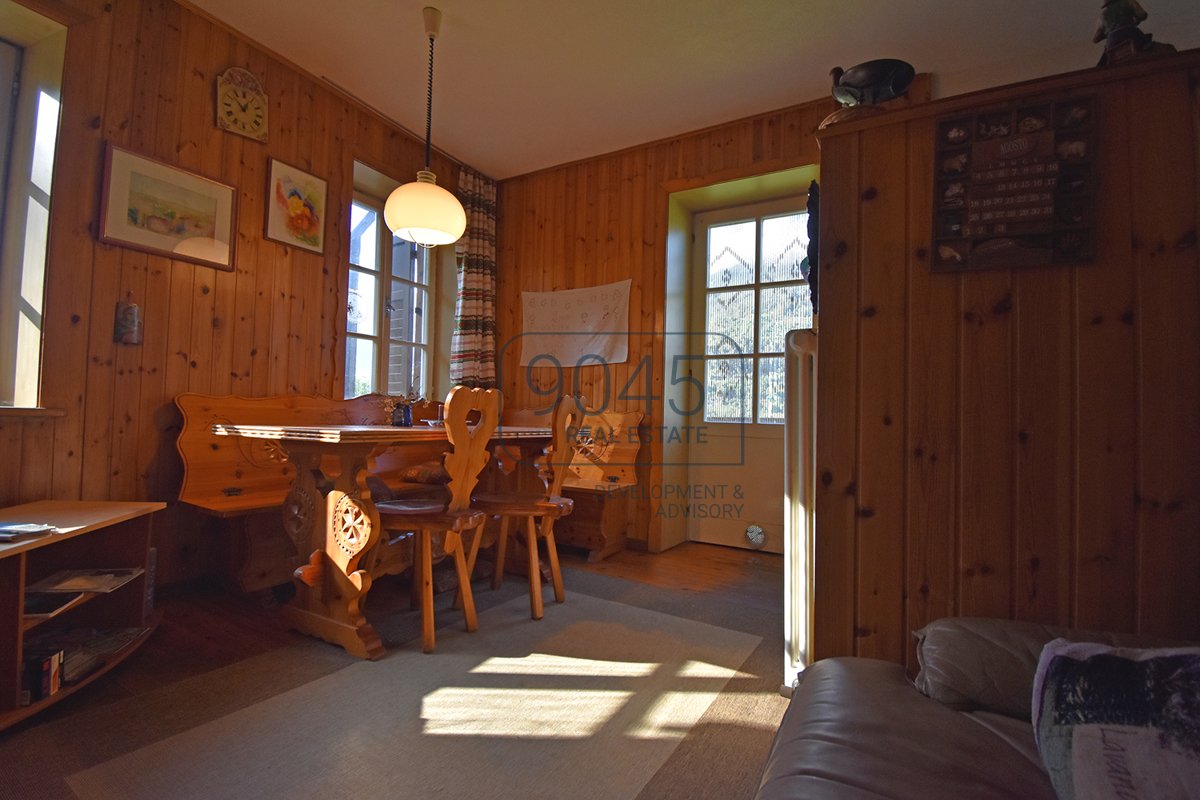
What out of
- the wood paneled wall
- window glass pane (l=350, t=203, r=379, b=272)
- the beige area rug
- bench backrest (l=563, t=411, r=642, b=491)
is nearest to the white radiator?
the beige area rug

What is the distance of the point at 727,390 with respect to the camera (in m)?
3.73

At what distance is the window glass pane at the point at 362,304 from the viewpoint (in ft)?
11.4

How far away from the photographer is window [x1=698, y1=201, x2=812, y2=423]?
11.6ft

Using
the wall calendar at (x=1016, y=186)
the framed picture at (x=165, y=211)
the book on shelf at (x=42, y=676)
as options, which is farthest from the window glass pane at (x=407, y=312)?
the wall calendar at (x=1016, y=186)

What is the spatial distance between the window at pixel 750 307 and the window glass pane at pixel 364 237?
2299mm

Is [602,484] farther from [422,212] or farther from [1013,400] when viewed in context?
[1013,400]

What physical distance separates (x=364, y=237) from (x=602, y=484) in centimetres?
228

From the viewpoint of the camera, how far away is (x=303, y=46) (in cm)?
276

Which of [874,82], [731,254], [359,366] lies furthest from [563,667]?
[731,254]

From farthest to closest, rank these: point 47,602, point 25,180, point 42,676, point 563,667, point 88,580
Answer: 1. point 25,180
2. point 563,667
3. point 88,580
4. point 47,602
5. point 42,676

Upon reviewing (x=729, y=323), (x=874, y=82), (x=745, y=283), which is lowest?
(x=729, y=323)

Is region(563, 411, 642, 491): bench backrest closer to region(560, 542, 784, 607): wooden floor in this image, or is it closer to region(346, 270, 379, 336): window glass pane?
region(560, 542, 784, 607): wooden floor

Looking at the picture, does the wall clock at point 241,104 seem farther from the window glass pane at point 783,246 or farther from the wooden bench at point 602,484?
the window glass pane at point 783,246

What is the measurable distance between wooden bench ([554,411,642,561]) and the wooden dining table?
146cm
